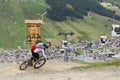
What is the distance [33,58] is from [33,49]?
3.94 feet

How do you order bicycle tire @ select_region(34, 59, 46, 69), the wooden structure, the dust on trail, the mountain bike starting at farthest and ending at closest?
the wooden structure
the mountain bike
bicycle tire @ select_region(34, 59, 46, 69)
the dust on trail

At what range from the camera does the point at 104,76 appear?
29.0 meters

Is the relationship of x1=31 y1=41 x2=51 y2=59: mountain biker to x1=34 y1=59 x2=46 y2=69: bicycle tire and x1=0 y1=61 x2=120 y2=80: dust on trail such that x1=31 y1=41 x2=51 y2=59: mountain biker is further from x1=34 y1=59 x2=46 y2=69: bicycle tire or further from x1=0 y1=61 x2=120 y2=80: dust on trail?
x1=0 y1=61 x2=120 y2=80: dust on trail

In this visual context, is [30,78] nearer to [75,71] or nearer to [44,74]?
[44,74]

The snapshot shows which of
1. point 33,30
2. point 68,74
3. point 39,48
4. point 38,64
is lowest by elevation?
point 68,74

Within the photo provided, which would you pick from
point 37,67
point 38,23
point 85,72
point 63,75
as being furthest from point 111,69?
point 38,23

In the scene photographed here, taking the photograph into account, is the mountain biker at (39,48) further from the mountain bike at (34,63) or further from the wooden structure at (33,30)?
the wooden structure at (33,30)

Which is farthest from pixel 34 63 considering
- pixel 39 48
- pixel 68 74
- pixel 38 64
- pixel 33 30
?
pixel 68 74

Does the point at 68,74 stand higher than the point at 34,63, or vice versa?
the point at 34,63

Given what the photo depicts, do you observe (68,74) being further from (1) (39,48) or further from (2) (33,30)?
(2) (33,30)

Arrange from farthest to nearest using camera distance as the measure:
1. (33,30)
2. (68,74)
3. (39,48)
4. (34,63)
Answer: (33,30) < (34,63) < (39,48) < (68,74)

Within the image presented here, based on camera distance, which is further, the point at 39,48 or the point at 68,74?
the point at 39,48

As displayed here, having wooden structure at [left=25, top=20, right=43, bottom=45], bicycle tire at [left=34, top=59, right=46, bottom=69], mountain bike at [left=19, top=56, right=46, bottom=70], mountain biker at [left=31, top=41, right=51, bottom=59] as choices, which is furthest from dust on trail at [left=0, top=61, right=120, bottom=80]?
wooden structure at [left=25, top=20, right=43, bottom=45]

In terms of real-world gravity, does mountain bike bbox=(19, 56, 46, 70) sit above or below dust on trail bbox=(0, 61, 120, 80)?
above
